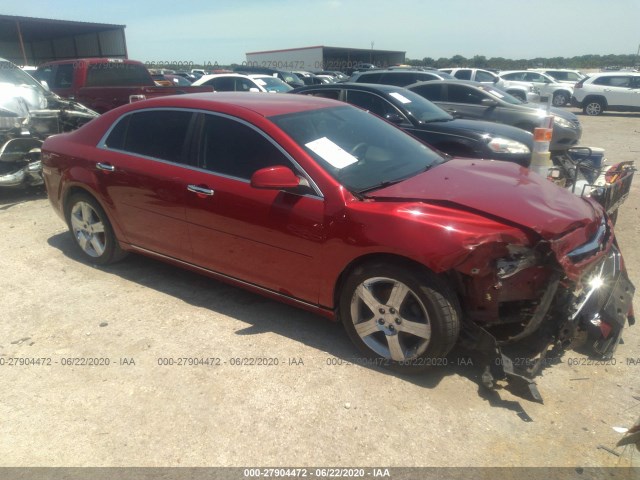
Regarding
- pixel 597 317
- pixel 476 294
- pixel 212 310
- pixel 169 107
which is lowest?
pixel 212 310

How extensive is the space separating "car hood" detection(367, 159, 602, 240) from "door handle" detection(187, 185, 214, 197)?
Result: 1161 mm

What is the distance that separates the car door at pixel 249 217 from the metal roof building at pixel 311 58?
106 ft

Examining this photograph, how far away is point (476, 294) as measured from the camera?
2738 millimetres

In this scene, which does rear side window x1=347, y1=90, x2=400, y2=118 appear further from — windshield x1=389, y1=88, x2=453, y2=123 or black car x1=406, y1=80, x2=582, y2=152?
black car x1=406, y1=80, x2=582, y2=152

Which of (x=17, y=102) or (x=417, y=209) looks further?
(x=17, y=102)

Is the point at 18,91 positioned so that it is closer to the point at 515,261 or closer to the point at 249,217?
the point at 249,217

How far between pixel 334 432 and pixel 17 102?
703 cm

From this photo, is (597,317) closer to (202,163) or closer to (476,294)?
(476,294)

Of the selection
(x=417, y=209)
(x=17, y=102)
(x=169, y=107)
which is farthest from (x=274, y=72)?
(x=417, y=209)

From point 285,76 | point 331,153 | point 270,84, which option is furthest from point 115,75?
point 285,76

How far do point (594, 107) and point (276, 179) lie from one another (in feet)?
64.0

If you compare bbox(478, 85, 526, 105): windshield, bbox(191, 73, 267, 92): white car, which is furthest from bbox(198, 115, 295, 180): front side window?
bbox(191, 73, 267, 92): white car

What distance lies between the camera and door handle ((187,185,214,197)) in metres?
3.46

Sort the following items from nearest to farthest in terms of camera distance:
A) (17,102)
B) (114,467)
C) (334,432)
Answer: (114,467), (334,432), (17,102)
